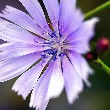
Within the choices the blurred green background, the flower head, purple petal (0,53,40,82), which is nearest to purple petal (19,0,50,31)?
the flower head

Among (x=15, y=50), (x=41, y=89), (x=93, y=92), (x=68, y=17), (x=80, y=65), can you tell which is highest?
(x=68, y=17)

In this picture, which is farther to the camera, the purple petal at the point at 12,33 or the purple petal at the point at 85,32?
the purple petal at the point at 12,33

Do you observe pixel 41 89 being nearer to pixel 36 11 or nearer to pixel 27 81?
pixel 27 81

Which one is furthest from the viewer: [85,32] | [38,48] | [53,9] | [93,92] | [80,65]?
[93,92]

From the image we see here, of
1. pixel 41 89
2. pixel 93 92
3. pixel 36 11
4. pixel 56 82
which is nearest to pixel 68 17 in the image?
pixel 36 11

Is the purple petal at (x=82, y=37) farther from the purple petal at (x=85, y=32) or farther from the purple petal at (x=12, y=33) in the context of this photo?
the purple petal at (x=12, y=33)

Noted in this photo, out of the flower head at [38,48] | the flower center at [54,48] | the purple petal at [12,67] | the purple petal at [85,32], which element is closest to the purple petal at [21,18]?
the flower head at [38,48]

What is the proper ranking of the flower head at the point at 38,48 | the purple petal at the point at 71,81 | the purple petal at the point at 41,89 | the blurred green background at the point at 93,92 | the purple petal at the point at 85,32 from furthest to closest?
1. the blurred green background at the point at 93,92
2. the purple petal at the point at 41,89
3. the flower head at the point at 38,48
4. the purple petal at the point at 71,81
5. the purple petal at the point at 85,32
